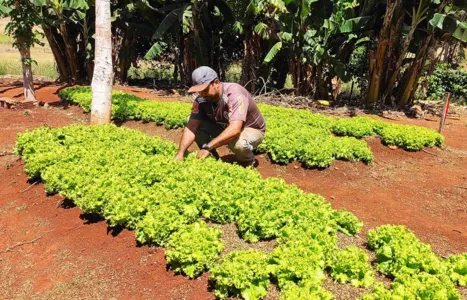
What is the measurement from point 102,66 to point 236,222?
205 inches

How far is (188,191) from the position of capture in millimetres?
4531

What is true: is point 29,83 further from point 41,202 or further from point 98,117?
point 41,202

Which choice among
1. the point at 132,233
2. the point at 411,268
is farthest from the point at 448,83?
the point at 132,233

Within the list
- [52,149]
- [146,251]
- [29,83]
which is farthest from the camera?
[29,83]

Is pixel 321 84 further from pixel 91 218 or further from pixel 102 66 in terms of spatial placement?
pixel 91 218

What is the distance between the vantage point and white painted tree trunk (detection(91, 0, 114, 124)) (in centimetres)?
786

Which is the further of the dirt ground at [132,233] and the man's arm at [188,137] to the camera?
the man's arm at [188,137]

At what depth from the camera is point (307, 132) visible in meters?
8.12

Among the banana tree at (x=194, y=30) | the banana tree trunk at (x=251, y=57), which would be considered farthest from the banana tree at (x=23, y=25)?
the banana tree trunk at (x=251, y=57)

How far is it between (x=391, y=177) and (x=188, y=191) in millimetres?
4491

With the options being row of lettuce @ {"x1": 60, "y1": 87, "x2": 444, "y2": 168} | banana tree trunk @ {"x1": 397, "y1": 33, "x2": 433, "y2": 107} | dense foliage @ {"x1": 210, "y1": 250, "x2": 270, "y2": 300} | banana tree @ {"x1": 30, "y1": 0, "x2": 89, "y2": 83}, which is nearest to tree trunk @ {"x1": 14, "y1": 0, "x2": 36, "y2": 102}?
row of lettuce @ {"x1": 60, "y1": 87, "x2": 444, "y2": 168}

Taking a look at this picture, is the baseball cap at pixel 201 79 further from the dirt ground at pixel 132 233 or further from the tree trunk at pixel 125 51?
the tree trunk at pixel 125 51

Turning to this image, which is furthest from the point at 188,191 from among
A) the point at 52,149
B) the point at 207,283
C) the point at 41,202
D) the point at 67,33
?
the point at 67,33

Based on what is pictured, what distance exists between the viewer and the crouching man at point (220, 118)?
534 centimetres
